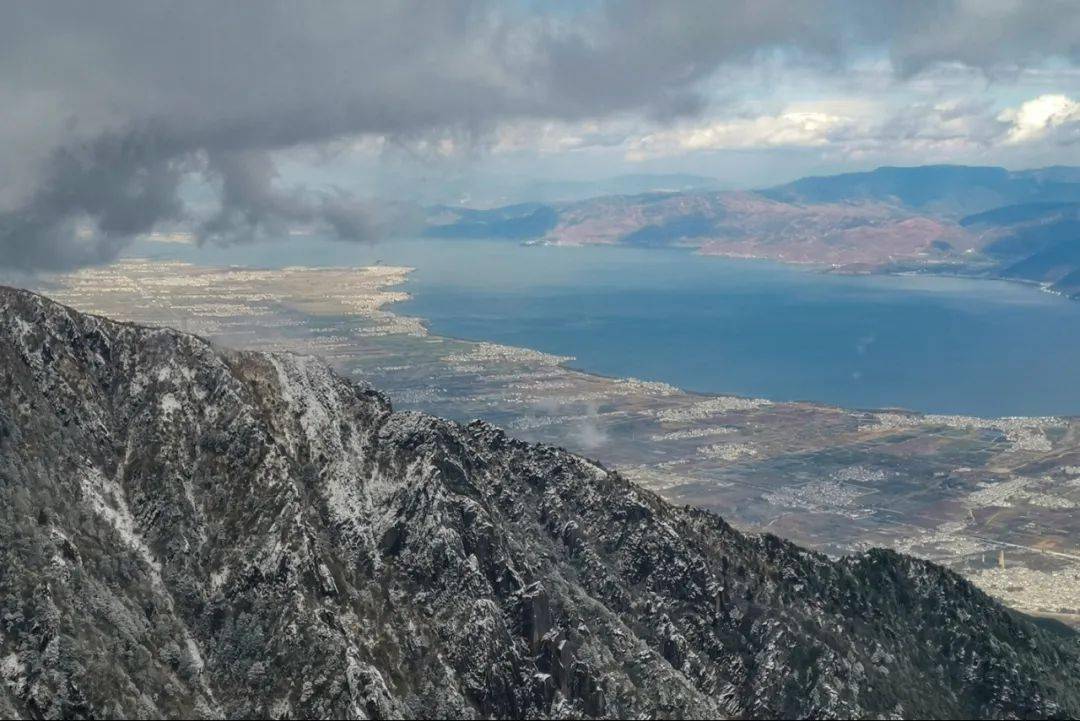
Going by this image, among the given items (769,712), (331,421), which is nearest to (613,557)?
(769,712)

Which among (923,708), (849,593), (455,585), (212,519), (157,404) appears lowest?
(923,708)

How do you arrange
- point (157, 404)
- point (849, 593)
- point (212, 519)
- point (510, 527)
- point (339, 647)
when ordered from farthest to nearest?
point (849, 593)
point (510, 527)
point (157, 404)
point (212, 519)
point (339, 647)

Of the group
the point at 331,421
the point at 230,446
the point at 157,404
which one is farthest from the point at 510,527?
the point at 157,404

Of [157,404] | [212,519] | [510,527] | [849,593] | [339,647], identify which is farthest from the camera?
[849,593]

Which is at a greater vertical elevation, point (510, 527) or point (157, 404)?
point (157, 404)

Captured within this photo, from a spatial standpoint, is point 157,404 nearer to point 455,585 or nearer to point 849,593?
point 455,585

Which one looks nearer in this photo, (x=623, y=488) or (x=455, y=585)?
(x=455, y=585)
